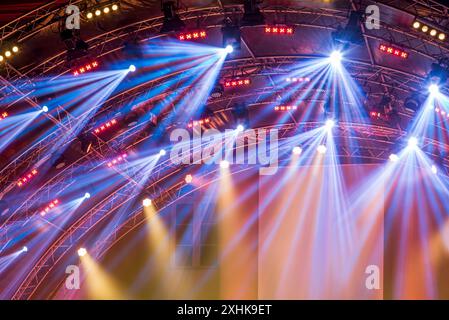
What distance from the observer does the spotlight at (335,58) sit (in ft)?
50.1

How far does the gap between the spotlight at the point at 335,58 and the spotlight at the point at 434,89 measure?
2298 millimetres

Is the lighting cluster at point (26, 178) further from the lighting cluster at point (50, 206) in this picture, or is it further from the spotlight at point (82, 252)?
the spotlight at point (82, 252)

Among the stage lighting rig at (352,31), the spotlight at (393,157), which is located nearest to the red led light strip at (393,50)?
the stage lighting rig at (352,31)

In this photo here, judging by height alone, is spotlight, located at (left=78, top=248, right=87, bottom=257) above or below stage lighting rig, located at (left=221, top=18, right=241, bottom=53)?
below

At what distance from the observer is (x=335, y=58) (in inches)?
611

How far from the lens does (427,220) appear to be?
20.2 m

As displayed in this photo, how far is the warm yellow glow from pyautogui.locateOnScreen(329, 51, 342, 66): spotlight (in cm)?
1079

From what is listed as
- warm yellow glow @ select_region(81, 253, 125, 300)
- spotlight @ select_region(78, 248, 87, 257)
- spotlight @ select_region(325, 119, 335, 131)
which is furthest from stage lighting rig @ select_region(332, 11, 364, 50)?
warm yellow glow @ select_region(81, 253, 125, 300)

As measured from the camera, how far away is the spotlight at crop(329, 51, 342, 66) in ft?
50.1

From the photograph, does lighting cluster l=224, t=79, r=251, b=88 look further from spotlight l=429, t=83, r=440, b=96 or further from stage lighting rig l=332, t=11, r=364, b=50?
spotlight l=429, t=83, r=440, b=96

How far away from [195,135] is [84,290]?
682 centimetres
